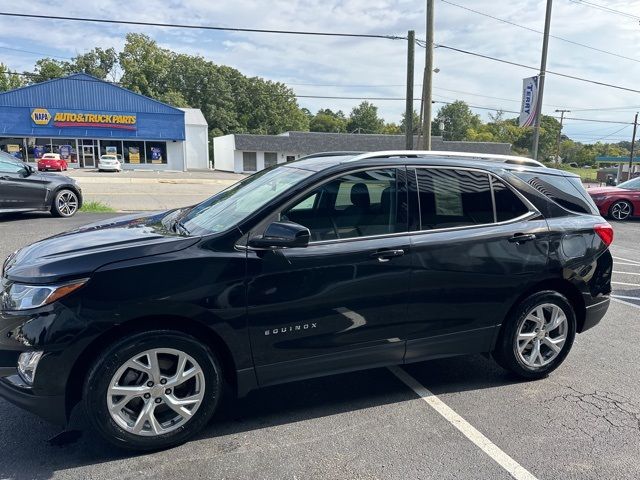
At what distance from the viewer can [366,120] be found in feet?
366

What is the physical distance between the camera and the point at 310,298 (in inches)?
123

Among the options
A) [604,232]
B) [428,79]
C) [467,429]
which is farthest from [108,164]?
[467,429]

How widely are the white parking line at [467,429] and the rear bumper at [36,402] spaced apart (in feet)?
7.98

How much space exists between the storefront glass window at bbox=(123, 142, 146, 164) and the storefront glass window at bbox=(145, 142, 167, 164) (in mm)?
557

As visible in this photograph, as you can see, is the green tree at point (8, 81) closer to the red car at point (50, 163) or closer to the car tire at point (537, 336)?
the red car at point (50, 163)

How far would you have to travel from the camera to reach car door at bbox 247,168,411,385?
306cm

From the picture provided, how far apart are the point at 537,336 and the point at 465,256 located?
3.38ft

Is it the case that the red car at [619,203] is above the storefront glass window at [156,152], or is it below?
below

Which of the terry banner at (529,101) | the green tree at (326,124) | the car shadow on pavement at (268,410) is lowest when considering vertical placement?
the car shadow on pavement at (268,410)

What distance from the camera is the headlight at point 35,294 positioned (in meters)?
2.66

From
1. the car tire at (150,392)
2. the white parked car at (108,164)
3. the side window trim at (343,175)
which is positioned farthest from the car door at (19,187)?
the white parked car at (108,164)

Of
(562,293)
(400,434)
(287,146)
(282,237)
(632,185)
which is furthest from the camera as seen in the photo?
(287,146)

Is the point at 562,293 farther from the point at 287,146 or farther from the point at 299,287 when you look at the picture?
the point at 287,146

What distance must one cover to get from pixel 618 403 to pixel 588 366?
0.69 metres
